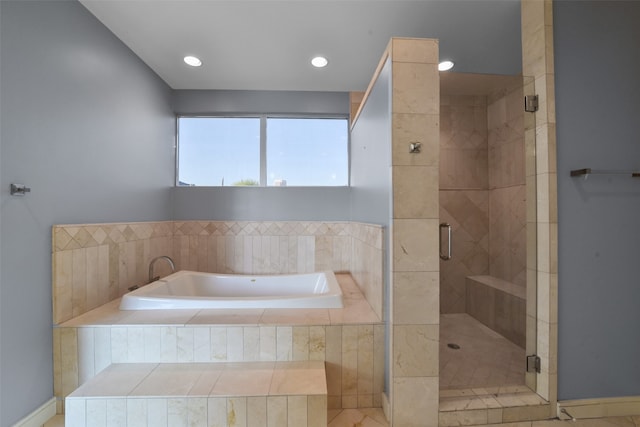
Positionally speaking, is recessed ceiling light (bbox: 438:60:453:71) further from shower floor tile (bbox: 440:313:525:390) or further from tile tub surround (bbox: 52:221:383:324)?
shower floor tile (bbox: 440:313:525:390)

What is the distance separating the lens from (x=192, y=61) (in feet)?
7.54

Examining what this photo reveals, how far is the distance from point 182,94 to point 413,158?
9.11 feet

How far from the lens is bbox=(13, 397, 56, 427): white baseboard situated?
1331 mm

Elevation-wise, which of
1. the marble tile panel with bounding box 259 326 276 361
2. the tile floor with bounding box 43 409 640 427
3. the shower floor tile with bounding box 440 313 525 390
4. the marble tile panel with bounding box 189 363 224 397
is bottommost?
the tile floor with bounding box 43 409 640 427

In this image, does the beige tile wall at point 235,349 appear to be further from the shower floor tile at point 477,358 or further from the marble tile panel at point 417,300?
the shower floor tile at point 477,358

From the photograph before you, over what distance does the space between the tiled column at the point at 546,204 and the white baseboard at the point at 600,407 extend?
9cm

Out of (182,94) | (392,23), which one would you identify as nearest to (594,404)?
(392,23)

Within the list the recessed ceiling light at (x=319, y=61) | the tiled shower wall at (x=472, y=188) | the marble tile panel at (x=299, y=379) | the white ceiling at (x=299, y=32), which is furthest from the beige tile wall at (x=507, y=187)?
the marble tile panel at (x=299, y=379)

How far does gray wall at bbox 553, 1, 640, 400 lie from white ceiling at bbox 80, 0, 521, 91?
0.57 metres

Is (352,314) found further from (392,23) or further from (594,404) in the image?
(392,23)

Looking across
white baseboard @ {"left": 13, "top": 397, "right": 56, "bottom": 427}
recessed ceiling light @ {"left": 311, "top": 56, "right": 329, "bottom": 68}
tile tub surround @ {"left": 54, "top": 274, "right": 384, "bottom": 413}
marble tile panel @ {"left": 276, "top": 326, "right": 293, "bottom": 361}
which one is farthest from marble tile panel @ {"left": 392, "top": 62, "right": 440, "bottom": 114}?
white baseboard @ {"left": 13, "top": 397, "right": 56, "bottom": 427}

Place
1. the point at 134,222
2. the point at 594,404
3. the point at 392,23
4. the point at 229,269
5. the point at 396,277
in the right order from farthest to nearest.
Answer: the point at 229,269, the point at 134,222, the point at 392,23, the point at 594,404, the point at 396,277

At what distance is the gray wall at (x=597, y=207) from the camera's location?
4.84 feet

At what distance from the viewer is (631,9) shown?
5.02 feet
